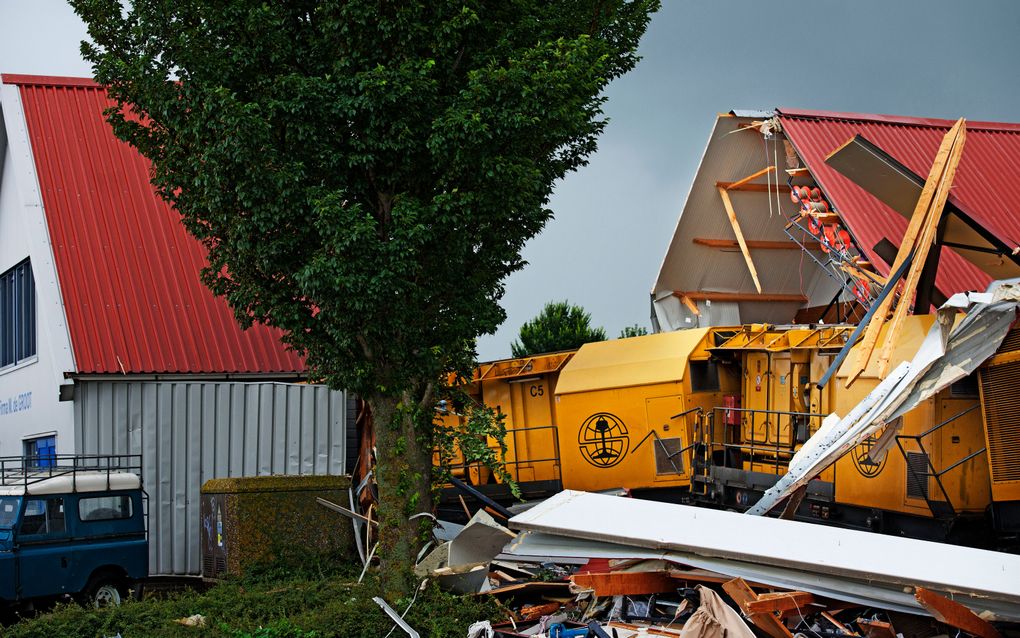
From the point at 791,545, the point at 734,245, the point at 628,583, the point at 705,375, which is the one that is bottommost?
the point at 628,583

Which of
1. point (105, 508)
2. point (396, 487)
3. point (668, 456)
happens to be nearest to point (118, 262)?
point (105, 508)

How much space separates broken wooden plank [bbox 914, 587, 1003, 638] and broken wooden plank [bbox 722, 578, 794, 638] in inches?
52.6

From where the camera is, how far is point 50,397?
1867 centimetres

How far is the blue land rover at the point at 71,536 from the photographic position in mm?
13383

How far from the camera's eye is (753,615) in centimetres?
1001

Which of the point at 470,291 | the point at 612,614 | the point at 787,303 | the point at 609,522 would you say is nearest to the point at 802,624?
the point at 612,614

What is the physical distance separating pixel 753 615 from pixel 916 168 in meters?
20.2

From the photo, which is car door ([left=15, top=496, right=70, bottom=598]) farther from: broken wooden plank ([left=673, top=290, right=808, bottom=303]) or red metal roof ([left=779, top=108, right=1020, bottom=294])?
red metal roof ([left=779, top=108, right=1020, bottom=294])

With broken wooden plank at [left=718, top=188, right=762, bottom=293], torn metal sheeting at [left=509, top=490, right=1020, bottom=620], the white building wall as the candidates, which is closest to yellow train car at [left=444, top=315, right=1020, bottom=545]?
torn metal sheeting at [left=509, top=490, right=1020, bottom=620]

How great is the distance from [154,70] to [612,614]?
8732 millimetres

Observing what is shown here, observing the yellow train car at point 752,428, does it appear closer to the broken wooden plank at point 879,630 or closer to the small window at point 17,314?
the broken wooden plank at point 879,630

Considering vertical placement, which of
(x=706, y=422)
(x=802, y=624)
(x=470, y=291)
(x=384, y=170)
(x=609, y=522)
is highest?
(x=384, y=170)

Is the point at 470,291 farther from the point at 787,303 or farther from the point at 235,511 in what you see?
the point at 787,303

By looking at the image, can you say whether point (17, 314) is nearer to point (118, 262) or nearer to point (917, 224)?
point (118, 262)
